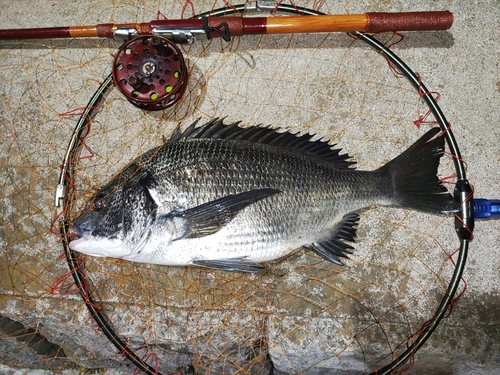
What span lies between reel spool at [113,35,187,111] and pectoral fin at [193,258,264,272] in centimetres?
109

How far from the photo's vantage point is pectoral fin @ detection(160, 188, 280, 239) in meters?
2.28

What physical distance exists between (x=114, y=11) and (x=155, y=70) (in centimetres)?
87

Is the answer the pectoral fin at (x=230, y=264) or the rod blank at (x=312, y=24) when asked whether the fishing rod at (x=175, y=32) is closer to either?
the rod blank at (x=312, y=24)

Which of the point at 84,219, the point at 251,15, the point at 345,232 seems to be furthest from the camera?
the point at 251,15

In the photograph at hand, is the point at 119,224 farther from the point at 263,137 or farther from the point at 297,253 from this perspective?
the point at 297,253

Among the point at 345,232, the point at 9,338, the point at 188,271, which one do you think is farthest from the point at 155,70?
the point at 9,338

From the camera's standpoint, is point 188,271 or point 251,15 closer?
point 188,271

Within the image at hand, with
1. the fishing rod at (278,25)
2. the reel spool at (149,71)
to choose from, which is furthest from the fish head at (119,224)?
the fishing rod at (278,25)

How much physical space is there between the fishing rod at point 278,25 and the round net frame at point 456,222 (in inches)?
6.8

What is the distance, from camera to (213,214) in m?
2.28

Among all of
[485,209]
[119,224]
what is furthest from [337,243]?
[119,224]

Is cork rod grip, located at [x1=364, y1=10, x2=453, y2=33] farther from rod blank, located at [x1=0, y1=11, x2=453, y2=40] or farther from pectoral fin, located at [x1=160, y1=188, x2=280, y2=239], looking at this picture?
pectoral fin, located at [x1=160, y1=188, x2=280, y2=239]

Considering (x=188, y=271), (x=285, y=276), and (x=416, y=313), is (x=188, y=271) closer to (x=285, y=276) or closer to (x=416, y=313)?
(x=285, y=276)

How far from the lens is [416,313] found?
2.65 metres
